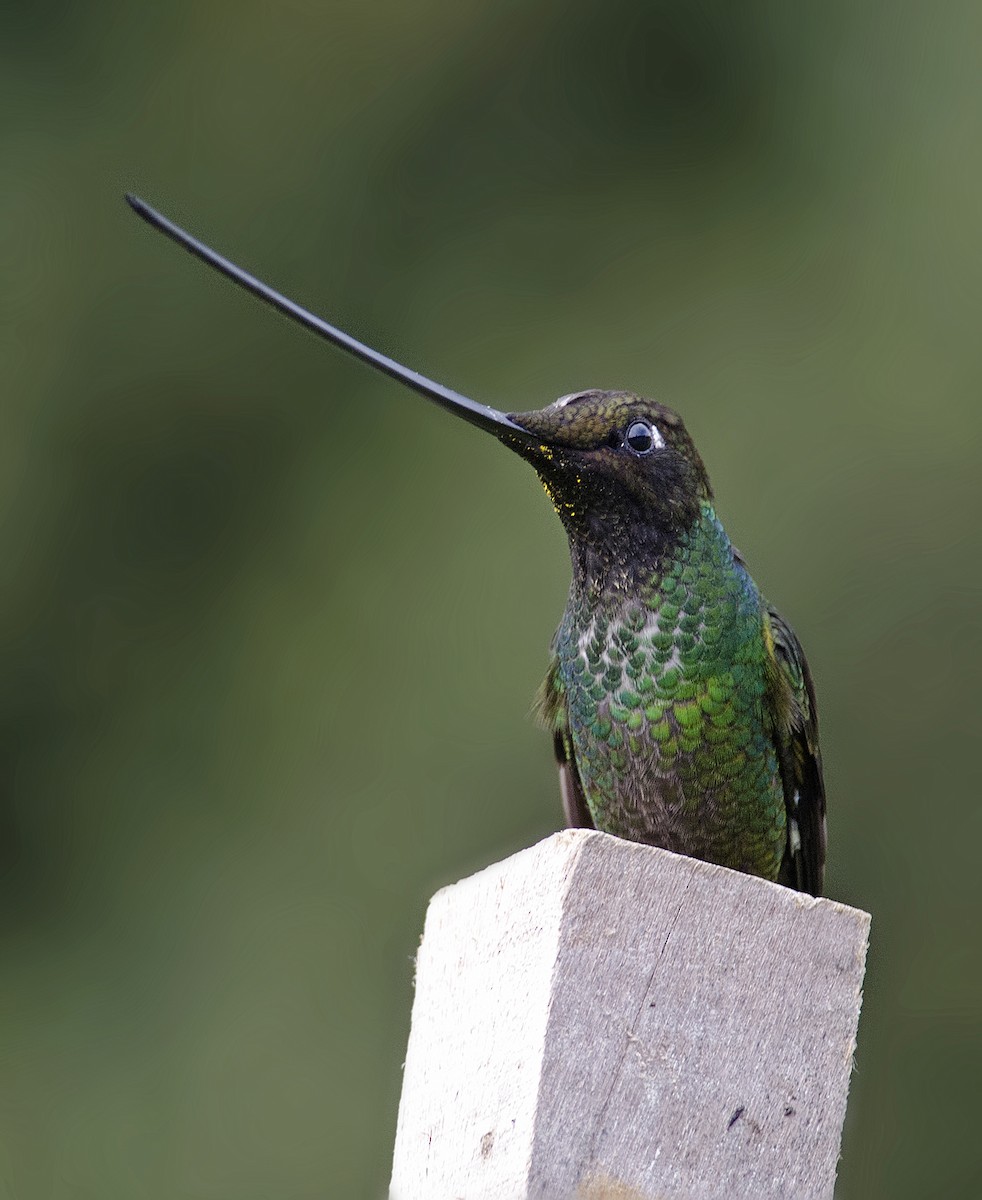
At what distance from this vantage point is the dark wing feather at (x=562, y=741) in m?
2.97

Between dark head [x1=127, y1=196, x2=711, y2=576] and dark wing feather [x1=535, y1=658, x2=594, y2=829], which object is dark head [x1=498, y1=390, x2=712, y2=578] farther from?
dark wing feather [x1=535, y1=658, x2=594, y2=829]

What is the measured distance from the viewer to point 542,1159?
1.45m

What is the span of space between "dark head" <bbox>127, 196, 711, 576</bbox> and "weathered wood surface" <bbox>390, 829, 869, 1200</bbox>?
0.88 metres

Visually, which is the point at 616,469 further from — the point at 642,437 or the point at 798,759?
the point at 798,759

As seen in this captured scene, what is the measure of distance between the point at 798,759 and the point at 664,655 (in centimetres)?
34

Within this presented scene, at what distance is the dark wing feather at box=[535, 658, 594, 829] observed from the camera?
2.97 m

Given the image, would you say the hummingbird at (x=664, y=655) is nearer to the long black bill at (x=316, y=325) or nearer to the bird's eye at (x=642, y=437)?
the bird's eye at (x=642, y=437)

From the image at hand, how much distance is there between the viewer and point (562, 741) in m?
3.01

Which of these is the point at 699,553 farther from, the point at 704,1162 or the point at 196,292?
the point at 196,292

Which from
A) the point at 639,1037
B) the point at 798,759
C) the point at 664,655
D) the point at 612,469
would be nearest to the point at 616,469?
the point at 612,469

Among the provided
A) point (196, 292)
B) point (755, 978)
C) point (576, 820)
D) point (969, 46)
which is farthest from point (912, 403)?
point (755, 978)

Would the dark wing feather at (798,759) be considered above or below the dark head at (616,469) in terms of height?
below

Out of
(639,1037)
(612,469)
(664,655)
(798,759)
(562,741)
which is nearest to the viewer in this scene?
(639,1037)

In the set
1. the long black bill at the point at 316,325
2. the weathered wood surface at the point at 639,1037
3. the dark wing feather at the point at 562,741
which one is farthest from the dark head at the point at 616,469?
the weathered wood surface at the point at 639,1037
